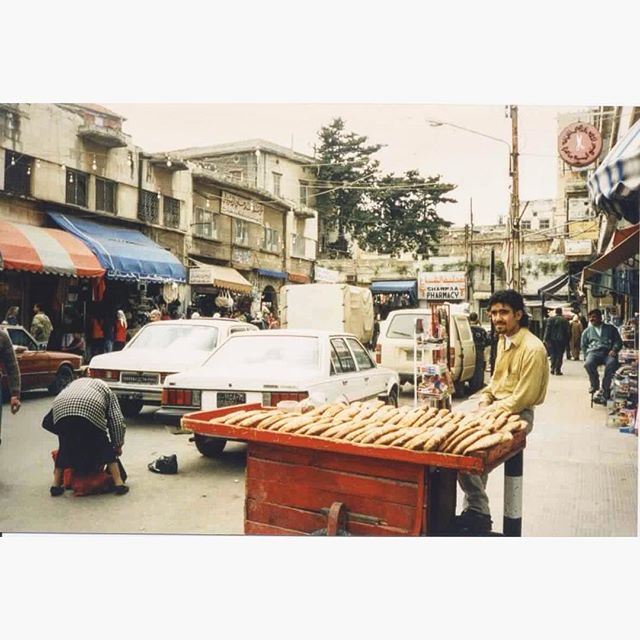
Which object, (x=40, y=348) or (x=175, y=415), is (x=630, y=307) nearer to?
(x=175, y=415)

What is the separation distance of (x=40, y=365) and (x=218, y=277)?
7.08 feet

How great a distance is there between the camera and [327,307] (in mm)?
7031

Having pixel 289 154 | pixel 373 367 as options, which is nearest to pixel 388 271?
pixel 373 367

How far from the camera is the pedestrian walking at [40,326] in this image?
207 inches

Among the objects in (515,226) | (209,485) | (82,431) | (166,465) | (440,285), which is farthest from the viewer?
(440,285)

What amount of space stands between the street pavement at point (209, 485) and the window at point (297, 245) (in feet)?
7.05

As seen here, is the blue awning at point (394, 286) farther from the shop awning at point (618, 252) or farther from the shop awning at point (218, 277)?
the shop awning at point (618, 252)

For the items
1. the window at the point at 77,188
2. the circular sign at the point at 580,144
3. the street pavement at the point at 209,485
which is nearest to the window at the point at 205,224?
the window at the point at 77,188

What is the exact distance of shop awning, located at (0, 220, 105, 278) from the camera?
4828mm

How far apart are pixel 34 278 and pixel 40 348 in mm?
743

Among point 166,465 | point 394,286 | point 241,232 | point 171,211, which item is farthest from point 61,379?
point 394,286

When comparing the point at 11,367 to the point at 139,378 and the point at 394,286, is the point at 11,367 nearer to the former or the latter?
the point at 139,378

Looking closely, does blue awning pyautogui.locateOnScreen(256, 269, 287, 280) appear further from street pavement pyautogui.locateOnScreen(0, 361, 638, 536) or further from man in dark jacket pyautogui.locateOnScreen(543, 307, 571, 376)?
man in dark jacket pyautogui.locateOnScreen(543, 307, 571, 376)

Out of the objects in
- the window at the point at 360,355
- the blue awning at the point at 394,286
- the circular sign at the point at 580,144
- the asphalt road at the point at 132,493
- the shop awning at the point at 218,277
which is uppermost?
the circular sign at the point at 580,144
